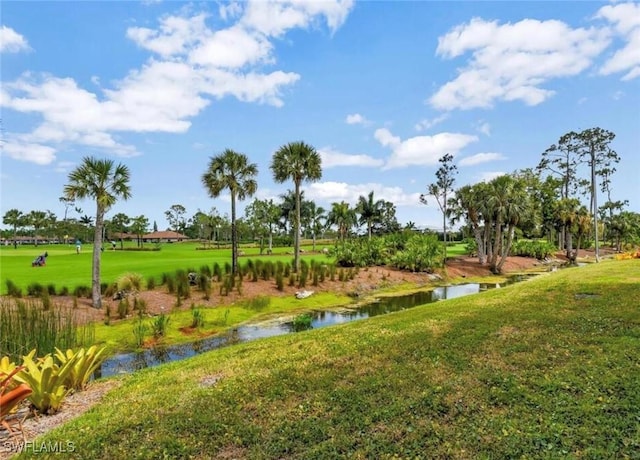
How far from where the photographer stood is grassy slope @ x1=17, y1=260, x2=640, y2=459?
4.22 m

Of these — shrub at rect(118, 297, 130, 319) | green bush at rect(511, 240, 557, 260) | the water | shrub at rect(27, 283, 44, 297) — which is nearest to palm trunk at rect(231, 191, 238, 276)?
the water

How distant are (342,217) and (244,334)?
5062 centimetres

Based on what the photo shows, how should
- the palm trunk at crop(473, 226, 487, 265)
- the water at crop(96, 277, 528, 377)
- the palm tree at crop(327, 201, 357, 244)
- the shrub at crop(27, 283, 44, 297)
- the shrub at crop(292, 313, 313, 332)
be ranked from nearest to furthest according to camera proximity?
the water at crop(96, 277, 528, 377), the shrub at crop(292, 313, 313, 332), the shrub at crop(27, 283, 44, 297), the palm trunk at crop(473, 226, 487, 265), the palm tree at crop(327, 201, 357, 244)

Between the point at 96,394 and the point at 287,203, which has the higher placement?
the point at 287,203

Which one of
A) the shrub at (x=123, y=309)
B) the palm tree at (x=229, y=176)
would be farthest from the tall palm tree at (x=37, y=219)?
the shrub at (x=123, y=309)

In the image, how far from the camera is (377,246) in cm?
3222

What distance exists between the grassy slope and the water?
3.34m

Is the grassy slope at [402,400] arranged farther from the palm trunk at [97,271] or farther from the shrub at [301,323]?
the palm trunk at [97,271]

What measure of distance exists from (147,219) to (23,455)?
83.3m

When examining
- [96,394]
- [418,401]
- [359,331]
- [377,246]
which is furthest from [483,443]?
[377,246]

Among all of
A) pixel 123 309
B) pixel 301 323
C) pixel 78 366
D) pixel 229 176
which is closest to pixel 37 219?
pixel 229 176

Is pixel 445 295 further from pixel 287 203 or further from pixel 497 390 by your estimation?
pixel 287 203

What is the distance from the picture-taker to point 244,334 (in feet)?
45.4

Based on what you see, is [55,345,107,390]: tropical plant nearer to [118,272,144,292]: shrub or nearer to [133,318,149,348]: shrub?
[133,318,149,348]: shrub
